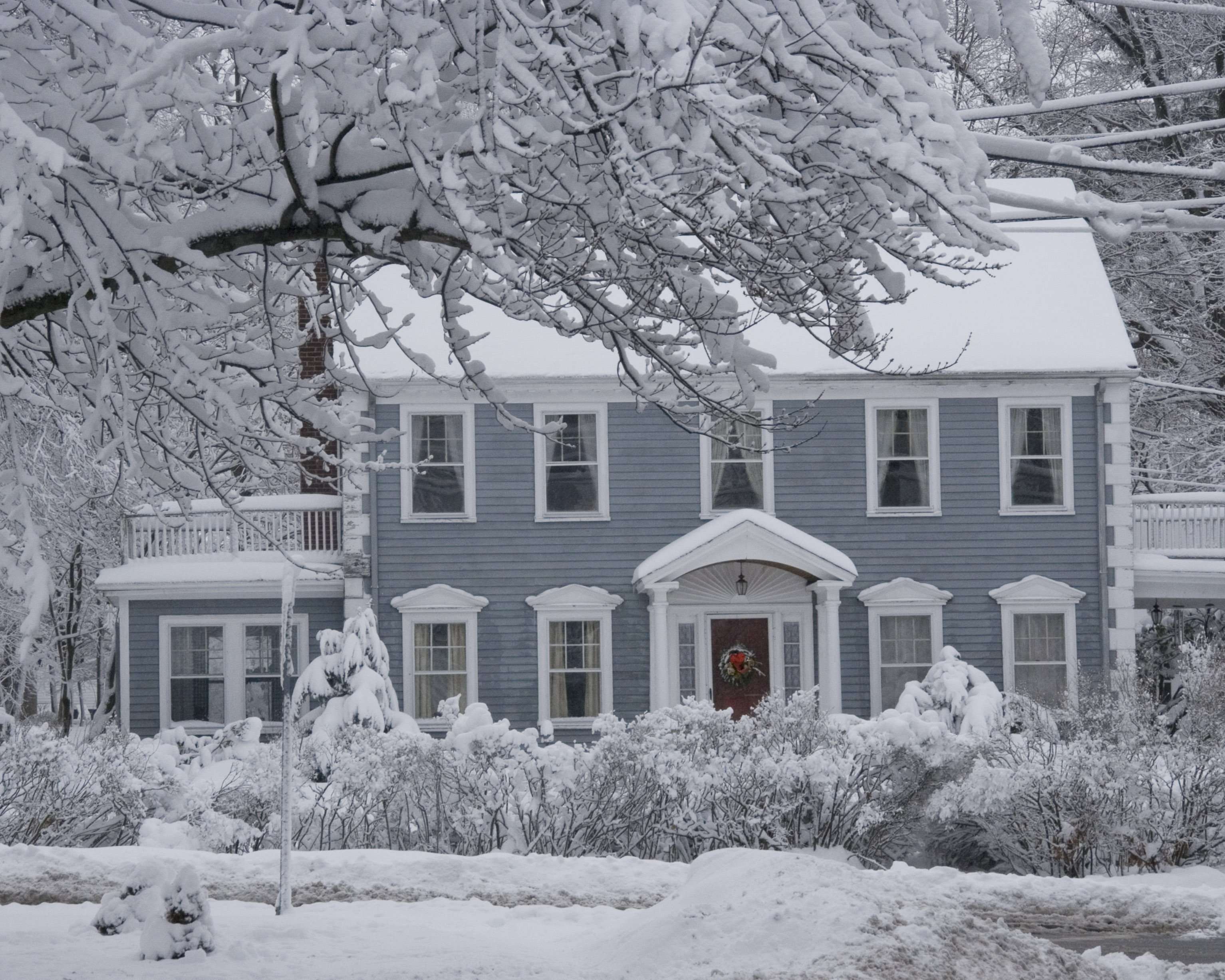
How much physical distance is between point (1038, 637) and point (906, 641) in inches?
66.3

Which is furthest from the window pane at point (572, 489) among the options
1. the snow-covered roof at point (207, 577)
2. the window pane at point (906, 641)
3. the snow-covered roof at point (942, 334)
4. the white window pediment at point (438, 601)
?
the window pane at point (906, 641)

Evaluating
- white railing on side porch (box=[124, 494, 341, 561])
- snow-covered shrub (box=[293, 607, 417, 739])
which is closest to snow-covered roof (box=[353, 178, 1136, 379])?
white railing on side porch (box=[124, 494, 341, 561])

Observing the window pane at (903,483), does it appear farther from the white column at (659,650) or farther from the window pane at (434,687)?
the window pane at (434,687)

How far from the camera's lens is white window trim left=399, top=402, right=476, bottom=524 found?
1875 cm

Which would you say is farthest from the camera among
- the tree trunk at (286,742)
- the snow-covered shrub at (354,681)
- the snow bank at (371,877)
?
the snow-covered shrub at (354,681)

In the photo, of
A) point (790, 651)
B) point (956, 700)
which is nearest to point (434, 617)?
point (790, 651)

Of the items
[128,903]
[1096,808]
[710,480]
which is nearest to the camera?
[128,903]

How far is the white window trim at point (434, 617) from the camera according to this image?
1867cm

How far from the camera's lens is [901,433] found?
19.0 m

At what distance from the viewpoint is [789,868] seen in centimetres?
663

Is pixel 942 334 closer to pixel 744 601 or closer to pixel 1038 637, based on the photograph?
pixel 1038 637

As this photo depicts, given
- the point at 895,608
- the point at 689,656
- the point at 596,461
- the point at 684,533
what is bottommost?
the point at 689,656

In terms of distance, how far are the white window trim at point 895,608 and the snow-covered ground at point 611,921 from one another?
951 cm

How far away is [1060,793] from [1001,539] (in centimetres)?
852
